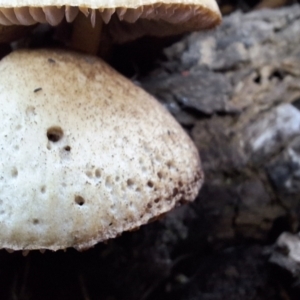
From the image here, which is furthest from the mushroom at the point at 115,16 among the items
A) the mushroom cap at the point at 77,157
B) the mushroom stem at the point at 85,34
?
the mushroom cap at the point at 77,157

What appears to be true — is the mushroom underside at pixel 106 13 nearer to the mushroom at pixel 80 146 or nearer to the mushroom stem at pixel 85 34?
the mushroom at pixel 80 146

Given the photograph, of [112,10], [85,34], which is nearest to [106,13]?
[112,10]

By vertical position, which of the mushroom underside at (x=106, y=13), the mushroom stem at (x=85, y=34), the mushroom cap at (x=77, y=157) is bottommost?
the mushroom cap at (x=77, y=157)

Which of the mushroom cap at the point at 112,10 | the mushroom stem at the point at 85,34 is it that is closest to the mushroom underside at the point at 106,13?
the mushroom cap at the point at 112,10

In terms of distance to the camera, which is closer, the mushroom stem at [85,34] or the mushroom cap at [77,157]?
the mushroom cap at [77,157]

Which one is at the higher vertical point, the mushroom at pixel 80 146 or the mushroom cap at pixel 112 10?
the mushroom cap at pixel 112 10

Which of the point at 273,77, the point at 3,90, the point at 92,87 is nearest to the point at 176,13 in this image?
the point at 92,87

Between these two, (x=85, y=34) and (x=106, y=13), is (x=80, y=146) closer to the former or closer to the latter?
(x=106, y=13)

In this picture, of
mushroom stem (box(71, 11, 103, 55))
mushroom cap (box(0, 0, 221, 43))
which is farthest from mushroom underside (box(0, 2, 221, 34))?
mushroom stem (box(71, 11, 103, 55))
